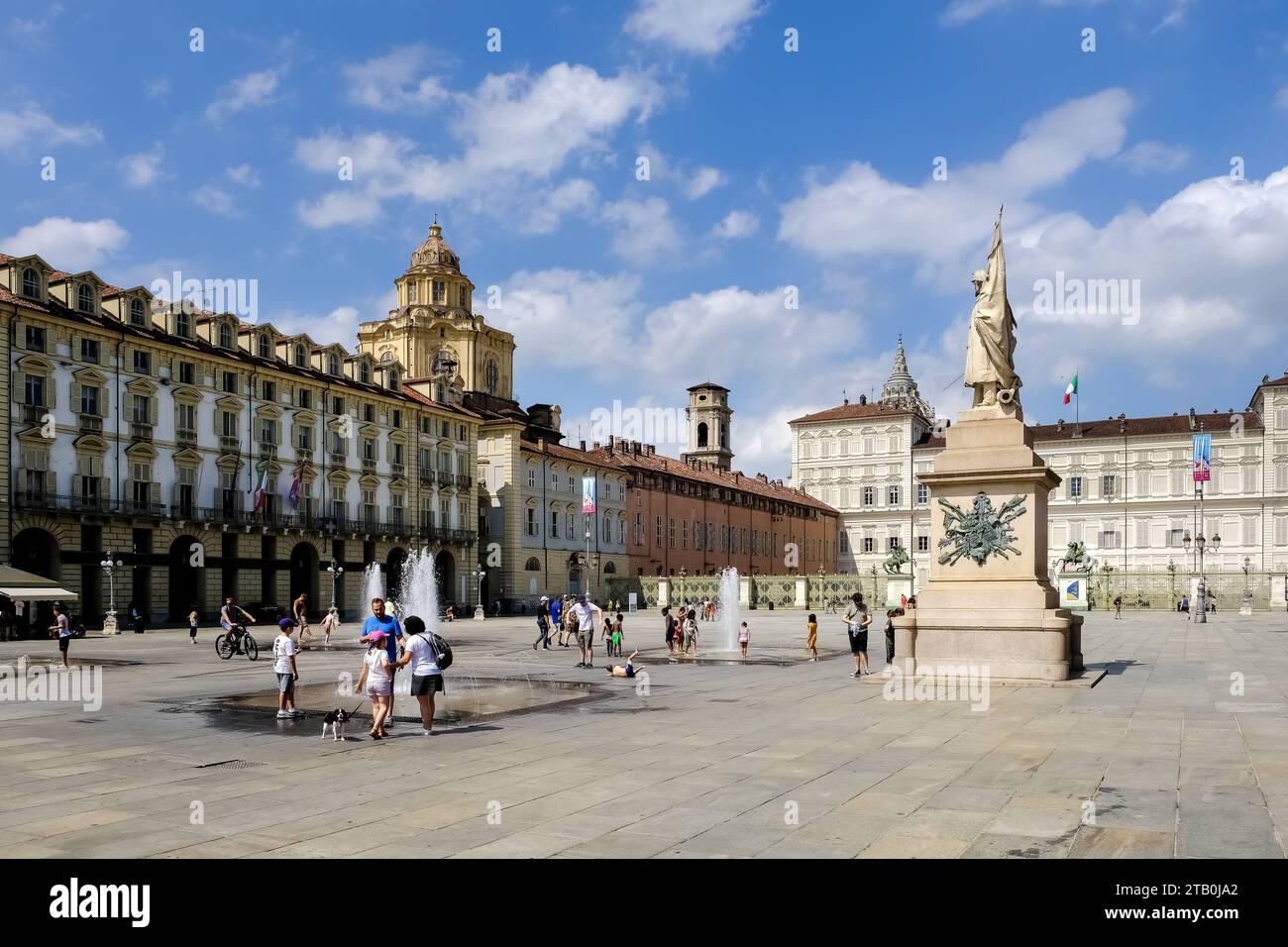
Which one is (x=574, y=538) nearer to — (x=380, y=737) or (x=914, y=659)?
(x=914, y=659)

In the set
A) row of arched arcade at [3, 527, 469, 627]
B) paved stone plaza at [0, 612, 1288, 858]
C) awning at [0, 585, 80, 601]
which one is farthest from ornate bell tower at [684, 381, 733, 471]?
paved stone plaza at [0, 612, 1288, 858]

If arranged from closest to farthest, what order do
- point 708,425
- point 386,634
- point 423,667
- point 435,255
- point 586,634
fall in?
point 423,667 < point 386,634 < point 586,634 < point 435,255 < point 708,425

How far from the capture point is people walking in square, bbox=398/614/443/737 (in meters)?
13.7

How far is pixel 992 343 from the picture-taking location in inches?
812

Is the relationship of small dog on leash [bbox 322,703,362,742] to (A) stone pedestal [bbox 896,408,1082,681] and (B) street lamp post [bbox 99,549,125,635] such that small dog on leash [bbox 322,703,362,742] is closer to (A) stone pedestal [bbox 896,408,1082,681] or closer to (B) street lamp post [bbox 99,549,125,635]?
(A) stone pedestal [bbox 896,408,1082,681]

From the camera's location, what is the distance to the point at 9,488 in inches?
1902

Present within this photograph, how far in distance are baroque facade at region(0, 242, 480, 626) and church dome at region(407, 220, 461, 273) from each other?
19.5 meters

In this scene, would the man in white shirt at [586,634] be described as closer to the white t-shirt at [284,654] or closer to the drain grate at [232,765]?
the white t-shirt at [284,654]

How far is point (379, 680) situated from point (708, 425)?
116 metres

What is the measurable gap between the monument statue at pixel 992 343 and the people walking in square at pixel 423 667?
38.4ft

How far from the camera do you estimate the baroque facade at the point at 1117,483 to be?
94750 millimetres

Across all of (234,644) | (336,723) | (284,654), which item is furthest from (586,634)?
(336,723)

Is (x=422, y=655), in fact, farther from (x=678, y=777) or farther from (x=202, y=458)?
(x=202, y=458)
